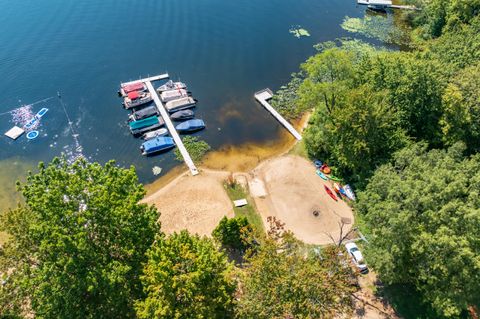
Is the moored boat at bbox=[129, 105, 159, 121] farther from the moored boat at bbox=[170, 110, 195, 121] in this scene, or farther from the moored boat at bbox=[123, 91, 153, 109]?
the moored boat at bbox=[170, 110, 195, 121]

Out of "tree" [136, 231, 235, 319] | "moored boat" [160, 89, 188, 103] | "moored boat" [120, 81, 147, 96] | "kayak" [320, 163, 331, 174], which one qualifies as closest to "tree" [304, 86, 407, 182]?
"kayak" [320, 163, 331, 174]

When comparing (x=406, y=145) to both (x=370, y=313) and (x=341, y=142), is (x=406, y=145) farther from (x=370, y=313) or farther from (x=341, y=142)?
(x=370, y=313)

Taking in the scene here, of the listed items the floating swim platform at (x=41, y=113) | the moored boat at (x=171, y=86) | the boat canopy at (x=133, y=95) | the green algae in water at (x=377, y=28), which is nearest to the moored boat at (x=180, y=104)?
the moored boat at (x=171, y=86)

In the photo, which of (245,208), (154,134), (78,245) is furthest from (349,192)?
(78,245)

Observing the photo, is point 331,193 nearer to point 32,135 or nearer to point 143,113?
point 143,113

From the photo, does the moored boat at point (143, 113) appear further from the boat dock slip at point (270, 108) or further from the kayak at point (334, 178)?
the kayak at point (334, 178)

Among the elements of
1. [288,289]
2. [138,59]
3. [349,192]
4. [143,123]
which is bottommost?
[349,192]
